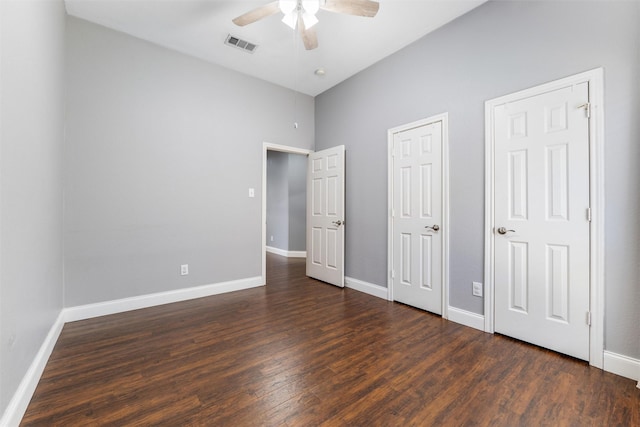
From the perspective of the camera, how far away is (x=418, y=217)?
3.04 meters

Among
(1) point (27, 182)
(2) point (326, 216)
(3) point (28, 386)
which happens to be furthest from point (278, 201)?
(3) point (28, 386)

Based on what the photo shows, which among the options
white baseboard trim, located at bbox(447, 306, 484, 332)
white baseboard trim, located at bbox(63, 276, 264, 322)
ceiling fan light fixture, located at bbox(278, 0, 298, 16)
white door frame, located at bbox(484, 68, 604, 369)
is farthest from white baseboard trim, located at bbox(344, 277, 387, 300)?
ceiling fan light fixture, located at bbox(278, 0, 298, 16)

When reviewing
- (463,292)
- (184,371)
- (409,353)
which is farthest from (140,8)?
(463,292)

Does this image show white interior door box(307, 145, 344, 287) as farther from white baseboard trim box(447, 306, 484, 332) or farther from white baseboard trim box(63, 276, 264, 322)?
white baseboard trim box(447, 306, 484, 332)

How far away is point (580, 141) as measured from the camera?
1.97 m

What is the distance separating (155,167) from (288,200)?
3663mm

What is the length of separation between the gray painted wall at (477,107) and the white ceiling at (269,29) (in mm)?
236

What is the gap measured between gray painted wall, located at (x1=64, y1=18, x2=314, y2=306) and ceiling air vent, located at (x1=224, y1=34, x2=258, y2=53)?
22.3 inches

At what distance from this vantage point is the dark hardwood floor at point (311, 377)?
1438mm

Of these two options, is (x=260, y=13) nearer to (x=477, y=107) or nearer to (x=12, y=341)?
(x=477, y=107)

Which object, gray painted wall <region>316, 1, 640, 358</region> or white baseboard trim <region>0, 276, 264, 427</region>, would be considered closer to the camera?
white baseboard trim <region>0, 276, 264, 427</region>

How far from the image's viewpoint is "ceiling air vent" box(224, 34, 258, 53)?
302 centimetres

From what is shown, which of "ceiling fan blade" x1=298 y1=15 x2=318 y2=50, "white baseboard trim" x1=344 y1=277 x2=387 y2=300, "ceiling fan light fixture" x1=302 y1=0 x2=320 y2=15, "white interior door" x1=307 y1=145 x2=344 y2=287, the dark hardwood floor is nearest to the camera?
the dark hardwood floor

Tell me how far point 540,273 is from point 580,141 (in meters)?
1.06
